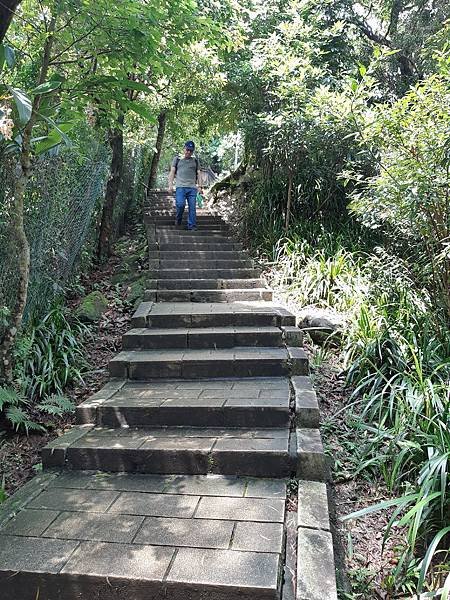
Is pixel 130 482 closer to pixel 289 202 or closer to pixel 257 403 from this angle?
pixel 257 403

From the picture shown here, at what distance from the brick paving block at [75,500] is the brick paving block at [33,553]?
0.27 m

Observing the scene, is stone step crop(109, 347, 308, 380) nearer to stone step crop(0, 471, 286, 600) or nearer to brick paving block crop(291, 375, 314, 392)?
brick paving block crop(291, 375, 314, 392)

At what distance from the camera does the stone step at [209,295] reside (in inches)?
224

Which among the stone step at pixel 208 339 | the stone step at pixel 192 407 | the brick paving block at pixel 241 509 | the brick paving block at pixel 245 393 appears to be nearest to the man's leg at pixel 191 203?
the stone step at pixel 208 339

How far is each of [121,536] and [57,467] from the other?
0.94m

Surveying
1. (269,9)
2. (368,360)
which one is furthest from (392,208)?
(269,9)

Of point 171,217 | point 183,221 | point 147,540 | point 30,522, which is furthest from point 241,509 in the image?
point 171,217

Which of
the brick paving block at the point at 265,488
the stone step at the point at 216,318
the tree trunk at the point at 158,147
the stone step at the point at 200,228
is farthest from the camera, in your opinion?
the tree trunk at the point at 158,147

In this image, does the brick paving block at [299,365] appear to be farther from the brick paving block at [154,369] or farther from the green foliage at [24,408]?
the green foliage at [24,408]

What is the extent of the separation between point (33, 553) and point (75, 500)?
0.44m

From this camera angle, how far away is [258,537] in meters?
2.13

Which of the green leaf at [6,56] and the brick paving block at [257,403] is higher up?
the green leaf at [6,56]

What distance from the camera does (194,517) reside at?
231 centimetres

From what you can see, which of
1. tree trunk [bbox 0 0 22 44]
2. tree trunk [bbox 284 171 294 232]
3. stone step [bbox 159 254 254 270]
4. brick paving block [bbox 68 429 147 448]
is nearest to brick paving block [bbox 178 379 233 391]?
brick paving block [bbox 68 429 147 448]
